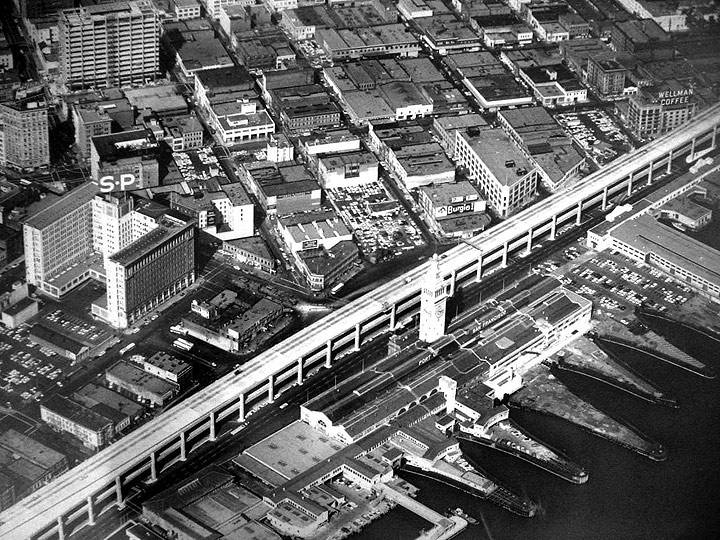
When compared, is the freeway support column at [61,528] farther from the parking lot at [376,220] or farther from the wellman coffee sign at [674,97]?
the wellman coffee sign at [674,97]

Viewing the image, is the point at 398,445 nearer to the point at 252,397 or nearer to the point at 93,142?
the point at 252,397

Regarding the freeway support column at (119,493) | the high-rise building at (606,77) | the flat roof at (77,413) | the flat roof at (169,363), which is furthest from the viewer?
the high-rise building at (606,77)

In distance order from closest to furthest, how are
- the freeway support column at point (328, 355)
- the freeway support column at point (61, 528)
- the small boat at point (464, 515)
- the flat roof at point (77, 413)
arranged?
the freeway support column at point (61, 528), the small boat at point (464, 515), the flat roof at point (77, 413), the freeway support column at point (328, 355)

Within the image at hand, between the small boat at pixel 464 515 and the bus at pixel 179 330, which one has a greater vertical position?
the bus at pixel 179 330

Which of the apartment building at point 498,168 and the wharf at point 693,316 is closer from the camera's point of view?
the wharf at point 693,316

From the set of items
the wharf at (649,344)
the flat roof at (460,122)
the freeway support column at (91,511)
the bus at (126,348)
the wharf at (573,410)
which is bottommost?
the freeway support column at (91,511)


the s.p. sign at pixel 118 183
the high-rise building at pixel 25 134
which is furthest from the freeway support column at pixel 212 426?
the high-rise building at pixel 25 134

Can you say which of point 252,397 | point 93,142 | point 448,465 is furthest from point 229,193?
point 448,465

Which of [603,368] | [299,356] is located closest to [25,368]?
[299,356]

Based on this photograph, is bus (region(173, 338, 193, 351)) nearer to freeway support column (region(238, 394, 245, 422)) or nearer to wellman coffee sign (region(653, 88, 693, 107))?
freeway support column (region(238, 394, 245, 422))

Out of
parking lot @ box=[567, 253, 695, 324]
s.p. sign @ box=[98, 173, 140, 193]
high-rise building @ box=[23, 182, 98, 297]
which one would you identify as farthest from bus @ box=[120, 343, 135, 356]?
parking lot @ box=[567, 253, 695, 324]
